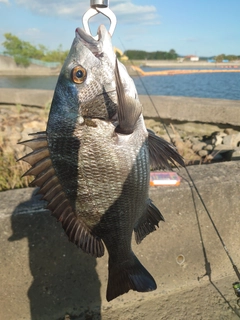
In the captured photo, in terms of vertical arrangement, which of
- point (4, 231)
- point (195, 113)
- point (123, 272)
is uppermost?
point (195, 113)

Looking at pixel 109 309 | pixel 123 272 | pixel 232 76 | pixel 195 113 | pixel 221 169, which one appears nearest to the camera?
pixel 123 272

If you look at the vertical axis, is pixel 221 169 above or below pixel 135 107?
below

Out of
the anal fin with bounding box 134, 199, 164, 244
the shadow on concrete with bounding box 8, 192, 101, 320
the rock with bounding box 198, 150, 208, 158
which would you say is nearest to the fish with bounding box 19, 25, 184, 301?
the anal fin with bounding box 134, 199, 164, 244

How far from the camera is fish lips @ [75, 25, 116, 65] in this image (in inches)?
52.6

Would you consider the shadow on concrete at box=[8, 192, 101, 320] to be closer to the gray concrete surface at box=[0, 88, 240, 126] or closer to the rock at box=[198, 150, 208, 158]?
the rock at box=[198, 150, 208, 158]

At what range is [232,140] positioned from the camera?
4.48m

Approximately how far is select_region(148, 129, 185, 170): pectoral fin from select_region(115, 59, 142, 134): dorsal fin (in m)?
0.18

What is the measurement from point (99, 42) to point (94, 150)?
515 mm

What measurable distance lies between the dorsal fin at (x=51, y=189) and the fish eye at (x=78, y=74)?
12.9 inches

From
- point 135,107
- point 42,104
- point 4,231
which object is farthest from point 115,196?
point 42,104

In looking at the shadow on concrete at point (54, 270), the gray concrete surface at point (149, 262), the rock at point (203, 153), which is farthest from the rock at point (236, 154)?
the shadow on concrete at point (54, 270)

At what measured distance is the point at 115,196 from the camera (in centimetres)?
147

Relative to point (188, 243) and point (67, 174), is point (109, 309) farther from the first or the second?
point (67, 174)

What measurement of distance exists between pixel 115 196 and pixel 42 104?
5.71 meters
